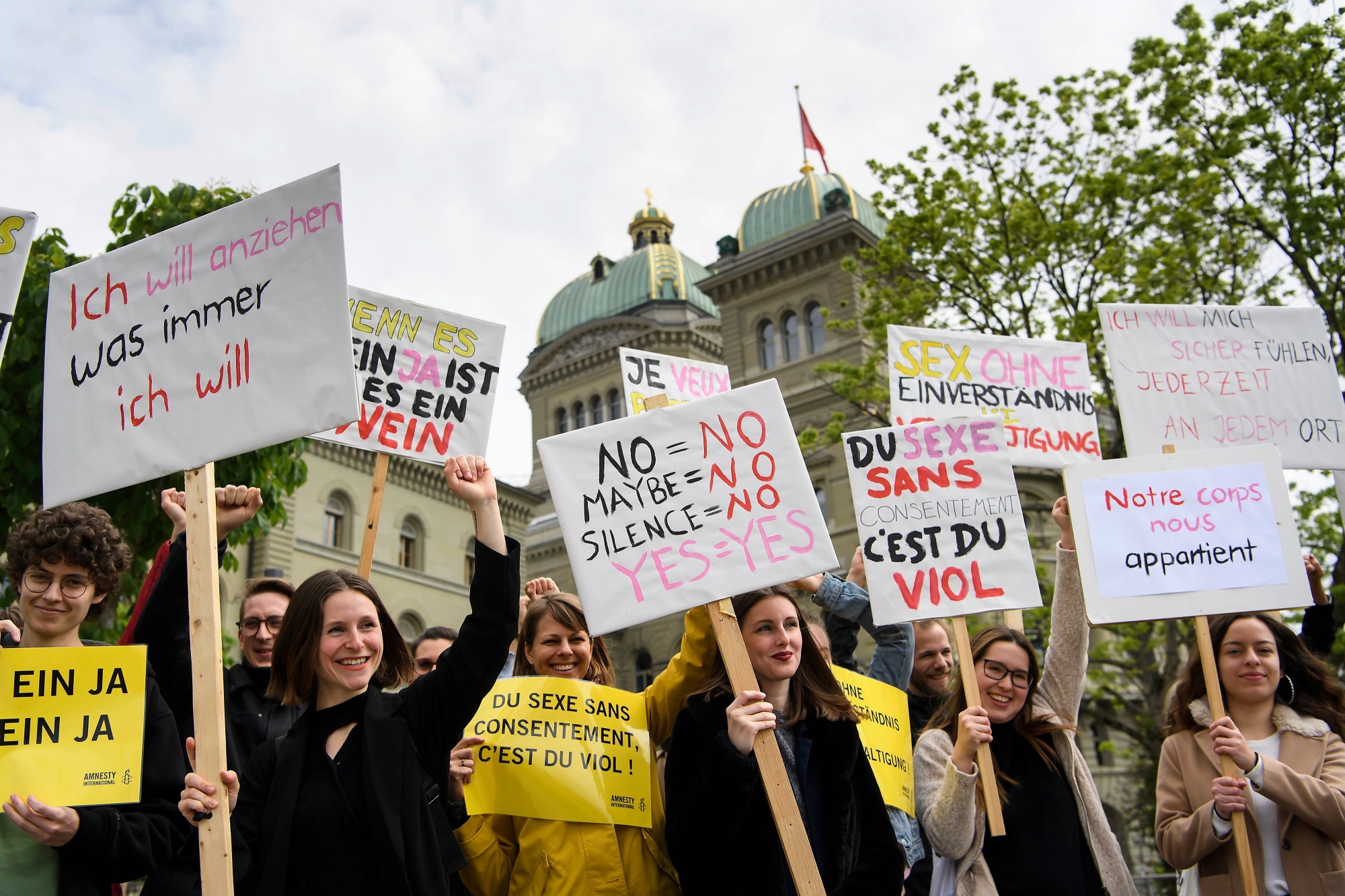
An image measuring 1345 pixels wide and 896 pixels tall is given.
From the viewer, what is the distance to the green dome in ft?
125

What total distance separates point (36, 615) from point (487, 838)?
66.7 inches

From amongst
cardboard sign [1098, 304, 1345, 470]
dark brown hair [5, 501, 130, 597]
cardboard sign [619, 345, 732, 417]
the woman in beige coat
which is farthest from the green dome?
dark brown hair [5, 501, 130, 597]

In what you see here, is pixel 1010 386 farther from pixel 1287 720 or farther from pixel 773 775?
pixel 773 775

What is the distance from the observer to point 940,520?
520 cm

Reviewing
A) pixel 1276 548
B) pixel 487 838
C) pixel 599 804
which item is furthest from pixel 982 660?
pixel 487 838

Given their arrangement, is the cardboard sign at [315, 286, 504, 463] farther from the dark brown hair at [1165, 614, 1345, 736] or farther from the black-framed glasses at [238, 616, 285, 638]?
the dark brown hair at [1165, 614, 1345, 736]

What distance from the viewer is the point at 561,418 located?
51.6 meters

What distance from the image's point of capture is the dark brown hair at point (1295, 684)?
4.68 metres

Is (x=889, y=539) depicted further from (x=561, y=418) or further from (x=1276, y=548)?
(x=561, y=418)

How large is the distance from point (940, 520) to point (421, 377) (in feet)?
8.50

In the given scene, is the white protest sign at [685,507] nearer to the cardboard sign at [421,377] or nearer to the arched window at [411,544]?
the cardboard sign at [421,377]

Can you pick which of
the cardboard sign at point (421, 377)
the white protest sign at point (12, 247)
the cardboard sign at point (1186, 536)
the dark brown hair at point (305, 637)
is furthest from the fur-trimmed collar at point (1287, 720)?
the white protest sign at point (12, 247)

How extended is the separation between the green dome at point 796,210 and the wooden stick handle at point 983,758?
110 ft

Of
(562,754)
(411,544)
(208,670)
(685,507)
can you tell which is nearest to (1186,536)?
(685,507)
